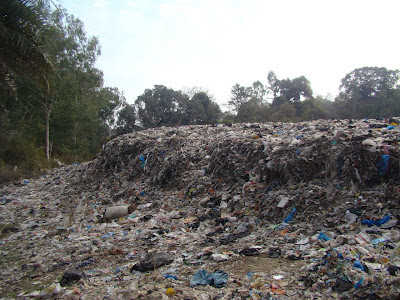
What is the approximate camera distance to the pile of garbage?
209 cm

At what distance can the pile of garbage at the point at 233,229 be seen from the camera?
6.85 feet

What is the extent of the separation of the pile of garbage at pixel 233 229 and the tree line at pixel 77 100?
275cm

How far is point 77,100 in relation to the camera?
14969 millimetres

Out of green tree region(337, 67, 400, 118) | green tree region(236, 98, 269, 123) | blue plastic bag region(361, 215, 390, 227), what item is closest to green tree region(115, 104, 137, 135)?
green tree region(236, 98, 269, 123)

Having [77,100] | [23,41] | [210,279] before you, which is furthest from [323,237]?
[77,100]

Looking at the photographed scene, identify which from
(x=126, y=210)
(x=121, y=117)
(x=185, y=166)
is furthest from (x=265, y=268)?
(x=121, y=117)

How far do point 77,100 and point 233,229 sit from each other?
1400 cm

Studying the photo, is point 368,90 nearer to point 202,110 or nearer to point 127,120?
point 202,110

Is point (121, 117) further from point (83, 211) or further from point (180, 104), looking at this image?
point (83, 211)

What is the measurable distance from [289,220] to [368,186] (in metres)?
0.98

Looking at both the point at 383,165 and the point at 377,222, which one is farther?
the point at 383,165

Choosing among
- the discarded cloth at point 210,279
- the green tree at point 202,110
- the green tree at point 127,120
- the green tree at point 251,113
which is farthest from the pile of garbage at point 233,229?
the green tree at point 127,120

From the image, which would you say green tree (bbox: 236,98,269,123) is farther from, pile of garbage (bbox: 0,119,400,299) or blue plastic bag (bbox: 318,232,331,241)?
blue plastic bag (bbox: 318,232,331,241)

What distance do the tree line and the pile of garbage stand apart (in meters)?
2.75
